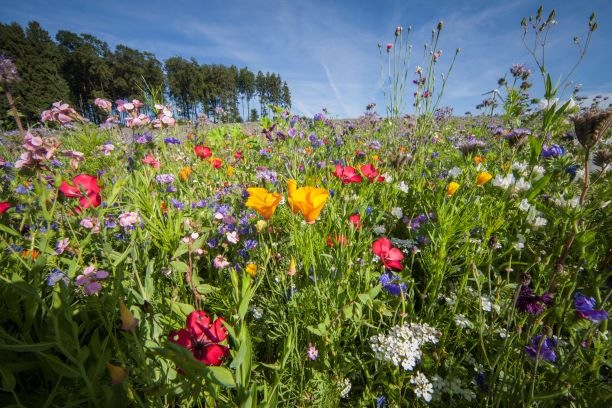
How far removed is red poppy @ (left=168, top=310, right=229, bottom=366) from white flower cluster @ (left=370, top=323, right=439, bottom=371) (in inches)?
26.1

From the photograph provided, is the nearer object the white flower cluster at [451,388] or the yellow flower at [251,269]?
the white flower cluster at [451,388]

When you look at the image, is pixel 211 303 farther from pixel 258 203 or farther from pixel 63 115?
pixel 63 115

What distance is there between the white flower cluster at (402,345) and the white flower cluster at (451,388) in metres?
0.18

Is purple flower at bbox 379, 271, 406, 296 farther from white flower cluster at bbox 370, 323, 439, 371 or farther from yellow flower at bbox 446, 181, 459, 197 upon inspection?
yellow flower at bbox 446, 181, 459, 197

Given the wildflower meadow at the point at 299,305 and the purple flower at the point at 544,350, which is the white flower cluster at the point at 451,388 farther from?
the purple flower at the point at 544,350

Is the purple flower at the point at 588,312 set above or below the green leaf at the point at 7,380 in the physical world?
above

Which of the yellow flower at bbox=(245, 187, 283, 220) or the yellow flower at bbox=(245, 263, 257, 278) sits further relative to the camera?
the yellow flower at bbox=(245, 263, 257, 278)

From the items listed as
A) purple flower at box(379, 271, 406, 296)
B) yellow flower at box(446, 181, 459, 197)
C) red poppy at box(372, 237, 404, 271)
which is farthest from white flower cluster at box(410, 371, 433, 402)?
yellow flower at box(446, 181, 459, 197)

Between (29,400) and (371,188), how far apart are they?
2.22m

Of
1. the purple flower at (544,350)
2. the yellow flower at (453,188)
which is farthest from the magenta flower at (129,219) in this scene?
the yellow flower at (453,188)

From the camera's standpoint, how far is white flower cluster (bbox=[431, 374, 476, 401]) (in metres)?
1.18

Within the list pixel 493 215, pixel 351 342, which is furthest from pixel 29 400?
pixel 493 215

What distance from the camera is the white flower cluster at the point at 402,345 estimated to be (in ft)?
3.70

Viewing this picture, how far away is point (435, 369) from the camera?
129 cm
